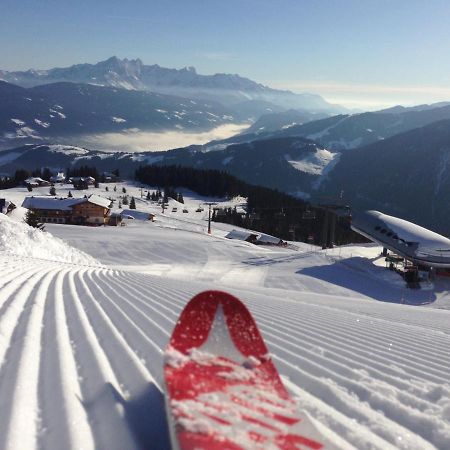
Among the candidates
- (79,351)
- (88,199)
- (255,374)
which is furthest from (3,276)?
(88,199)

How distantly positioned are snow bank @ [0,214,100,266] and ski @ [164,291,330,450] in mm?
19628

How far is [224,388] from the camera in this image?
12.8 feet

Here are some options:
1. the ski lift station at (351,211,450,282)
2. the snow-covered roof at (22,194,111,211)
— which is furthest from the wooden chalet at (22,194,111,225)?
the ski lift station at (351,211,450,282)

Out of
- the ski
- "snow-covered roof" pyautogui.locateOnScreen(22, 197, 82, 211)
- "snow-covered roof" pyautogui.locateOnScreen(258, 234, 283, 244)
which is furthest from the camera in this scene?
"snow-covered roof" pyautogui.locateOnScreen(22, 197, 82, 211)

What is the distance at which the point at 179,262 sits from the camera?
34344mm

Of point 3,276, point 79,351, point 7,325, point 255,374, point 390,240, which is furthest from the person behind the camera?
point 390,240

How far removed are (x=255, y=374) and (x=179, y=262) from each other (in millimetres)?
30402

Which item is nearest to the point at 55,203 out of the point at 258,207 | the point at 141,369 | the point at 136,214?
the point at 136,214

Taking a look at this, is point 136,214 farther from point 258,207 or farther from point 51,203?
point 258,207

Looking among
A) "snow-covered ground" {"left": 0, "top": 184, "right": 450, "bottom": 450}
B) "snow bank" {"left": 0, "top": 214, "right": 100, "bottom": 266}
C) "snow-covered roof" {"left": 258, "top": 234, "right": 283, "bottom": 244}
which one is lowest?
"snow-covered roof" {"left": 258, "top": 234, "right": 283, "bottom": 244}

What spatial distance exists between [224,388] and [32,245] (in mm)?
22628

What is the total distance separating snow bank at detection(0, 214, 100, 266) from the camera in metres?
22.6

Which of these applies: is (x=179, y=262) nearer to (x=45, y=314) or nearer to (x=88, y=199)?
(x=45, y=314)

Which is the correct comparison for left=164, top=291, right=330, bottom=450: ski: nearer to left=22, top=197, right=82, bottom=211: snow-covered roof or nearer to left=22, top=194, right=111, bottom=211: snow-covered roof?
left=22, top=194, right=111, bottom=211: snow-covered roof
